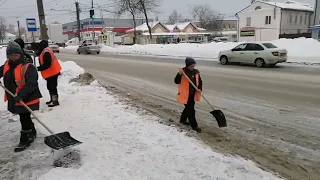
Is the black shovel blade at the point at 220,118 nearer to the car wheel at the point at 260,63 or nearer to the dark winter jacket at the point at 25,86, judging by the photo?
the dark winter jacket at the point at 25,86

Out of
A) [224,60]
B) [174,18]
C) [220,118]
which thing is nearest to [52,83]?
[220,118]

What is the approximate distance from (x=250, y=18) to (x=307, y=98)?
4764 centimetres

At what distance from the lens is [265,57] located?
16.8m

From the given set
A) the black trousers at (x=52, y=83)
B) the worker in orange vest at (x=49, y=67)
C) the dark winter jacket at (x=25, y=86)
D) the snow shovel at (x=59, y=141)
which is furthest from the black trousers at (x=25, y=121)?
the black trousers at (x=52, y=83)

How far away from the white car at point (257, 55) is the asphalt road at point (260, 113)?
4337 millimetres

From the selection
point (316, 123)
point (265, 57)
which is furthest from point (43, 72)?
point (265, 57)

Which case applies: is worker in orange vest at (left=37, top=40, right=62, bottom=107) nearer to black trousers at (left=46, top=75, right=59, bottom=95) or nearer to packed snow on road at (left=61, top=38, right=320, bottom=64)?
black trousers at (left=46, top=75, right=59, bottom=95)

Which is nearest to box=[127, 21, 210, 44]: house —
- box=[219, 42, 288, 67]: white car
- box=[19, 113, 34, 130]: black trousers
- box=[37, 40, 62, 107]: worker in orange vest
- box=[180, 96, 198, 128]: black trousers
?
box=[219, 42, 288, 67]: white car

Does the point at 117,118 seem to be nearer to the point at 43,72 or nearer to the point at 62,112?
the point at 62,112

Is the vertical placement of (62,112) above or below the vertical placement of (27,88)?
below

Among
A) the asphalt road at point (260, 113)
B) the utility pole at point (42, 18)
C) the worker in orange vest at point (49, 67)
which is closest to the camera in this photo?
the asphalt road at point (260, 113)

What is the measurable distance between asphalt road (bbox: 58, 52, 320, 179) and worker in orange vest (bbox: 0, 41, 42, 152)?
2772 millimetres

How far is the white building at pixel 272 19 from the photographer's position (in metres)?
49.9

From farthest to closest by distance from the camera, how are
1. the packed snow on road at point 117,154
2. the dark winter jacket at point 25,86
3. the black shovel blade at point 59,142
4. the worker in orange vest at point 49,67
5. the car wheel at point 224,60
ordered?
the car wheel at point 224,60 < the worker in orange vest at point 49,67 < the dark winter jacket at point 25,86 < the black shovel blade at point 59,142 < the packed snow on road at point 117,154
